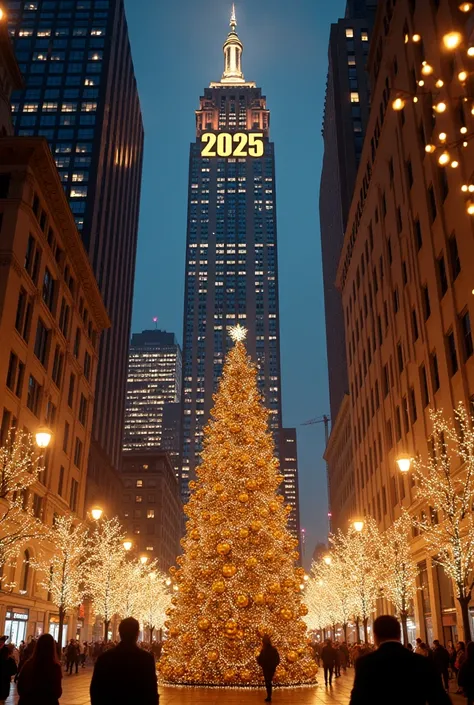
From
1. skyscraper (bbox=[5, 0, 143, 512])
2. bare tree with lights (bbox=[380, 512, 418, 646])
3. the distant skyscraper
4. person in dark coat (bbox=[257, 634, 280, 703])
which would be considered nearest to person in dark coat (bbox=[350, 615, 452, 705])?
person in dark coat (bbox=[257, 634, 280, 703])

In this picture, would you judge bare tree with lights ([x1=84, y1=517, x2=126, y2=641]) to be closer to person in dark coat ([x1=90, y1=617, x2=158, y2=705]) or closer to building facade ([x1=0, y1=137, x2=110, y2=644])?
building facade ([x1=0, y1=137, x2=110, y2=644])

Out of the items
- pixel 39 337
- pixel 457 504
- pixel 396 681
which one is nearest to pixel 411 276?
pixel 457 504

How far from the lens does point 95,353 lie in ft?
196

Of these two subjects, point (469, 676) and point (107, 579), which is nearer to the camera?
point (469, 676)

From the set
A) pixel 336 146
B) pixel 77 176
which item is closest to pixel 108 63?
pixel 77 176

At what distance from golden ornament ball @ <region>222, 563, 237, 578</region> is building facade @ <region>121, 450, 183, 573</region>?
10641cm

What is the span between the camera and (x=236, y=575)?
72.5ft

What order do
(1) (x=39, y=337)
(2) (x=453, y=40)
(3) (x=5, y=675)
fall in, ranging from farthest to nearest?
(1) (x=39, y=337)
(3) (x=5, y=675)
(2) (x=453, y=40)

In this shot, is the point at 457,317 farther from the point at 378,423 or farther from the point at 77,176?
the point at 77,176

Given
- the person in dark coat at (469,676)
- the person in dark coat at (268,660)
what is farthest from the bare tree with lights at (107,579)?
the person in dark coat at (469,676)

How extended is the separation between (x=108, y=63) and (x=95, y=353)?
73634 mm

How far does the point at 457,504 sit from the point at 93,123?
95.8 m

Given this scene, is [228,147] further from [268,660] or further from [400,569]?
[268,660]

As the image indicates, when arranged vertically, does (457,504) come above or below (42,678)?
above
